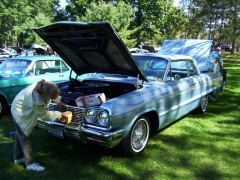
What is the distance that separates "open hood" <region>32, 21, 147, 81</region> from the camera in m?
3.34

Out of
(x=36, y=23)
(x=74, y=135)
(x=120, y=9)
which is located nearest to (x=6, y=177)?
(x=74, y=135)

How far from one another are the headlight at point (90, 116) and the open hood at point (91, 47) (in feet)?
3.58

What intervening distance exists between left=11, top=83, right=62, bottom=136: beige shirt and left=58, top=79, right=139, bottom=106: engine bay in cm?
77

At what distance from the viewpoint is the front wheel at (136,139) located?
3322mm

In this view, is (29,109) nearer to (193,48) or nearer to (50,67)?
(50,67)

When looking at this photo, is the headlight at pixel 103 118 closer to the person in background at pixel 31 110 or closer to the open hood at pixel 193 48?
the person in background at pixel 31 110

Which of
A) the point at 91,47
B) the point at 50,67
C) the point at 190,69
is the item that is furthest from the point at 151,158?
the point at 50,67

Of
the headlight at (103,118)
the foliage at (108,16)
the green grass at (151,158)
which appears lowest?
the green grass at (151,158)

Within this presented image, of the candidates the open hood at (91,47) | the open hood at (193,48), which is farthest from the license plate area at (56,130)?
the open hood at (193,48)

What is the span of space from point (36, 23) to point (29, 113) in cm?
2940

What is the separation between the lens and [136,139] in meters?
3.58

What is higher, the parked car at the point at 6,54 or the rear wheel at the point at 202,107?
the parked car at the point at 6,54

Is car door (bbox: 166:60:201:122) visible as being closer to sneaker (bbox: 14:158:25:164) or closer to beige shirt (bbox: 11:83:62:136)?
beige shirt (bbox: 11:83:62:136)

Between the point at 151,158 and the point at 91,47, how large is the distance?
217 cm
